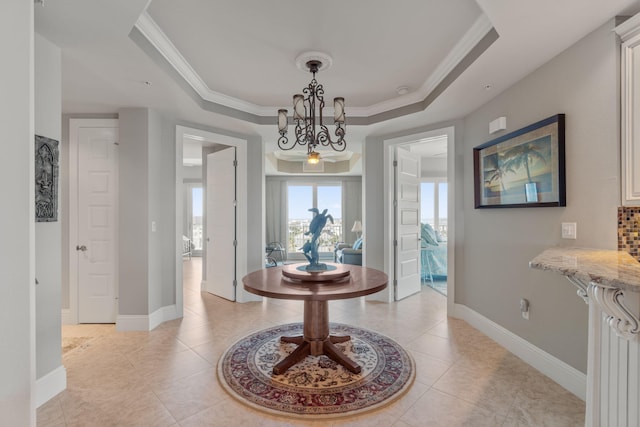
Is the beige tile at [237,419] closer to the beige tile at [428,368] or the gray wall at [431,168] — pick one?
the beige tile at [428,368]

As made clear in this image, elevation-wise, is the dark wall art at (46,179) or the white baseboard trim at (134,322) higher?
the dark wall art at (46,179)

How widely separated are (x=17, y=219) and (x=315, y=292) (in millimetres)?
1521

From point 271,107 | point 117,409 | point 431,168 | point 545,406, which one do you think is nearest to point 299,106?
point 271,107

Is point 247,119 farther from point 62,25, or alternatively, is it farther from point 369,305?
point 369,305

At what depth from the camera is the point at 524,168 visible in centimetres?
242

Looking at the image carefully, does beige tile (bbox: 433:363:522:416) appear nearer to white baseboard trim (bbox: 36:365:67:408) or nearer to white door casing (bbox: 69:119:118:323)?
white baseboard trim (bbox: 36:365:67:408)

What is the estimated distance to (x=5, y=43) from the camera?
103 cm

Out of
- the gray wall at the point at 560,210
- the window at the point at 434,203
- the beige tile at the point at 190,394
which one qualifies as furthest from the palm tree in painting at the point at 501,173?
the window at the point at 434,203

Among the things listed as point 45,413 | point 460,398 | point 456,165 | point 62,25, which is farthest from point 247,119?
point 460,398

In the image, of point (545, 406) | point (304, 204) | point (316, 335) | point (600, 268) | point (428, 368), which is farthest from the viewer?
point (304, 204)

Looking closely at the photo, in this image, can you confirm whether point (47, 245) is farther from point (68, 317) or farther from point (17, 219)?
point (68, 317)

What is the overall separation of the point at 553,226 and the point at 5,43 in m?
3.05

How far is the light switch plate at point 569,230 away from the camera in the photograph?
1.99m

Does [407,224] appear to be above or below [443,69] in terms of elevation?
below
